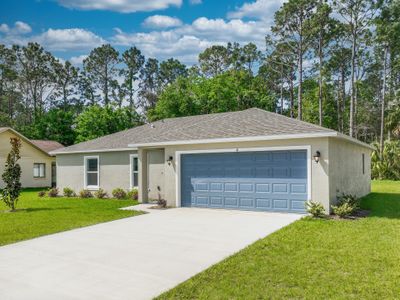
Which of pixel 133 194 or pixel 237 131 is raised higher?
pixel 237 131

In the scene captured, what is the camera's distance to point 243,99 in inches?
1387

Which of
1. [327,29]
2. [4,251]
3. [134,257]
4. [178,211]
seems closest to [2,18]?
[178,211]

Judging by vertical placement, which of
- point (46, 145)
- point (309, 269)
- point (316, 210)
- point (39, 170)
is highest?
point (46, 145)

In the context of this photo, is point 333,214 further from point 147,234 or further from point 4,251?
point 4,251

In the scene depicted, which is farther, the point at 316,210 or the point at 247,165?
the point at 247,165

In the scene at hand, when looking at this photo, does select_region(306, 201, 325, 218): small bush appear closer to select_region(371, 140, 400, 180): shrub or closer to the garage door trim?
the garage door trim

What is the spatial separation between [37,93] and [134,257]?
4936cm

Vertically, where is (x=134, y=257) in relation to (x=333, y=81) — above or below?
below

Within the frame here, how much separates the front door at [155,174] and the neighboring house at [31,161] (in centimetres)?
1522

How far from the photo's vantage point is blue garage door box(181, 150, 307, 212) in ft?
37.1

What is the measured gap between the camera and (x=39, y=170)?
1122 inches

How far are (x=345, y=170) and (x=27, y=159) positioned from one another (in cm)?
2435

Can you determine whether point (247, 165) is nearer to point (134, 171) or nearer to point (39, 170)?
point (134, 171)

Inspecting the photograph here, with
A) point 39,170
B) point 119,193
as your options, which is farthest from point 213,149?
point 39,170
